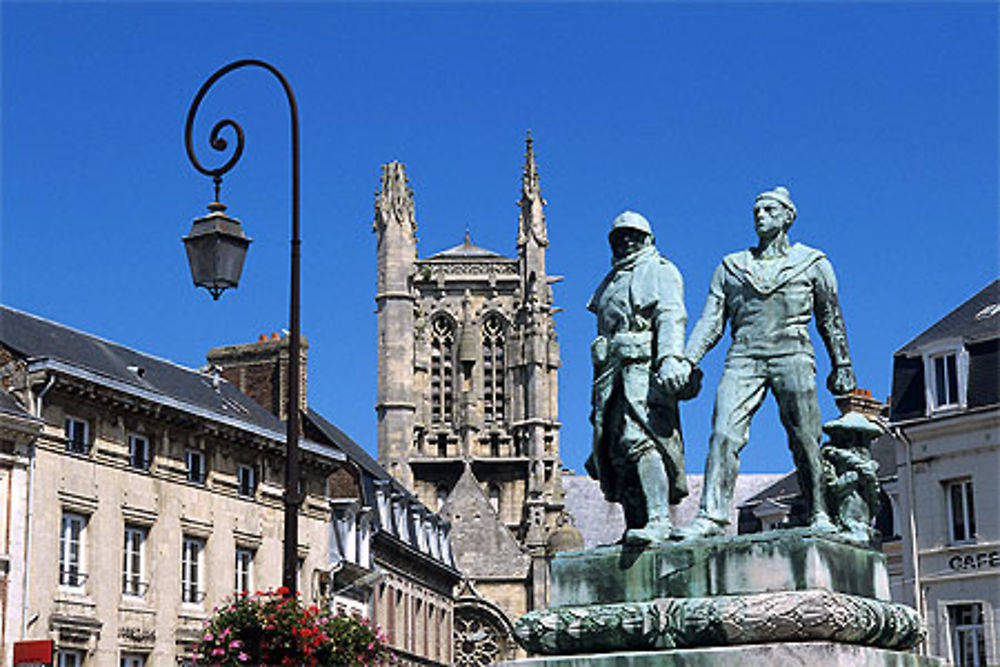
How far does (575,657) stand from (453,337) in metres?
78.4

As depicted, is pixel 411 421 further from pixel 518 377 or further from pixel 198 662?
pixel 198 662

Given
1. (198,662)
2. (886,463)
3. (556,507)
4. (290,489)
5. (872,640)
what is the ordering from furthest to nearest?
(556,507), (886,463), (198,662), (290,489), (872,640)

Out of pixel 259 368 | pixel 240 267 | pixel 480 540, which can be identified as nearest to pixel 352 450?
pixel 259 368

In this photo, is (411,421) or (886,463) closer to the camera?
(886,463)

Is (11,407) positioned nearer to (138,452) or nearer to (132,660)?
(138,452)

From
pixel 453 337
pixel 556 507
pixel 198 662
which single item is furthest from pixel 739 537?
pixel 453 337

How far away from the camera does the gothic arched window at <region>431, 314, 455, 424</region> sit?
87188mm

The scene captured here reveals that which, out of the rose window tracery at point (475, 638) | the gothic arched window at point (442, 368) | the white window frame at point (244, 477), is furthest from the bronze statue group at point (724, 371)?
the gothic arched window at point (442, 368)

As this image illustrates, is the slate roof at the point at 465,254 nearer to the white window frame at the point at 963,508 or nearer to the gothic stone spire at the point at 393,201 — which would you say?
the gothic stone spire at the point at 393,201

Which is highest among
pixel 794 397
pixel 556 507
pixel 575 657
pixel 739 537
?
pixel 556 507

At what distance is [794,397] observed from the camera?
10641 mm

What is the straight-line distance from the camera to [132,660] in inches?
1158

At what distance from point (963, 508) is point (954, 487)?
1.45 ft

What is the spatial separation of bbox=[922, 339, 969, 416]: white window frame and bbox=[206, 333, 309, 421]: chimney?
16.0m
